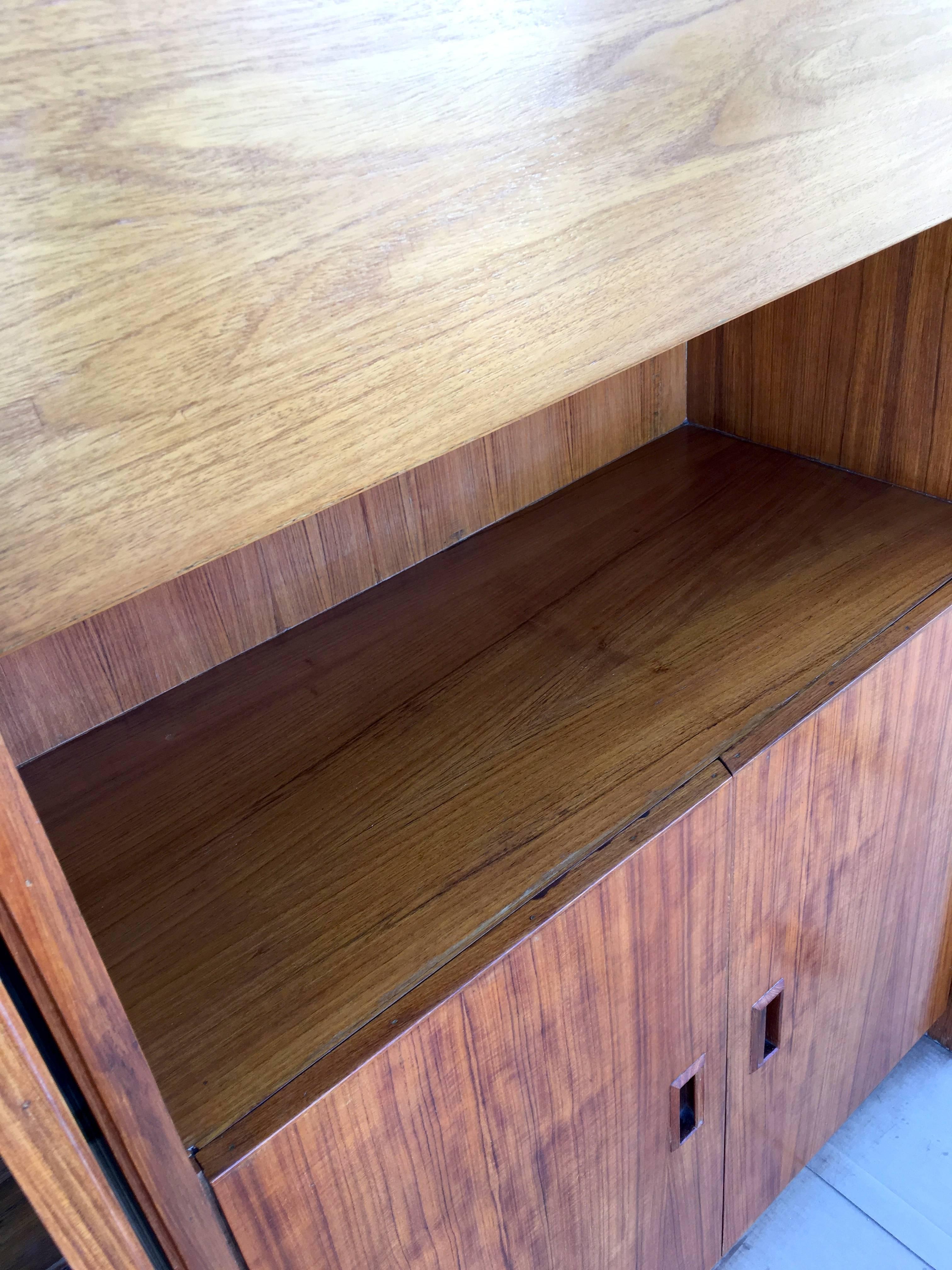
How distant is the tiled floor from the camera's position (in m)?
1.10

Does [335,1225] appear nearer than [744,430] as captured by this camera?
Yes

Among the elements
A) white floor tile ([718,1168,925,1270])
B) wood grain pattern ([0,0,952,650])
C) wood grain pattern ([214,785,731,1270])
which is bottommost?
white floor tile ([718,1168,925,1270])

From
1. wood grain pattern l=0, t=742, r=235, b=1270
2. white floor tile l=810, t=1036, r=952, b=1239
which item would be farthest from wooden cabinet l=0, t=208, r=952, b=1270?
white floor tile l=810, t=1036, r=952, b=1239

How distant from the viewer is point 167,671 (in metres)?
0.83

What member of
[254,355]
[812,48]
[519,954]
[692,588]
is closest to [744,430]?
[692,588]

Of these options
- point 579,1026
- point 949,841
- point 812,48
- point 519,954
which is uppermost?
point 812,48

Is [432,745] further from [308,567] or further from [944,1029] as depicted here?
[944,1029]

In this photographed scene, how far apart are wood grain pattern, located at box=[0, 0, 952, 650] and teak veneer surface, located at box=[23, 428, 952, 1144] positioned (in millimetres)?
318

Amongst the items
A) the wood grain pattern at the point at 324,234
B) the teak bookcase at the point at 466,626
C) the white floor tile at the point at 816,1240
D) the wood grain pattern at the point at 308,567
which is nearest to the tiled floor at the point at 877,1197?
the white floor tile at the point at 816,1240

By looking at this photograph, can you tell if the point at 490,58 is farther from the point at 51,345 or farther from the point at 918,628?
the point at 918,628

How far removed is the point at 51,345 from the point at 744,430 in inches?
38.4

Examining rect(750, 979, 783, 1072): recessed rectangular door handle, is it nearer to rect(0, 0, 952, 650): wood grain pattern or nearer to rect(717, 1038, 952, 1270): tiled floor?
rect(717, 1038, 952, 1270): tiled floor

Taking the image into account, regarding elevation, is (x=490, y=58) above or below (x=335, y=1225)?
above

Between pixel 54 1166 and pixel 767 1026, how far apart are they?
76cm
